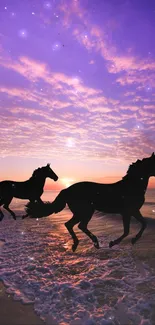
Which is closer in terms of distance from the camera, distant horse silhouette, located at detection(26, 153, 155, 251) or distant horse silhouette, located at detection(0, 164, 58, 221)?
distant horse silhouette, located at detection(26, 153, 155, 251)

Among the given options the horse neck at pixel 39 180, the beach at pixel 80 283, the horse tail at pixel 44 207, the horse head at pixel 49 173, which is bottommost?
the beach at pixel 80 283

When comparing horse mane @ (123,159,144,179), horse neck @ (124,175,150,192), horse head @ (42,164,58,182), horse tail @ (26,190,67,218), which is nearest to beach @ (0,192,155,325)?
horse tail @ (26,190,67,218)

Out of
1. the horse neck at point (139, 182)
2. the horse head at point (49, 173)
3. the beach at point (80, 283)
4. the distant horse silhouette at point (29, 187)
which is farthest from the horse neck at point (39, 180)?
the horse neck at point (139, 182)

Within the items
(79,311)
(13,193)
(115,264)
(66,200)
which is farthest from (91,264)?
(13,193)

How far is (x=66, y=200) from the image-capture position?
22.7ft

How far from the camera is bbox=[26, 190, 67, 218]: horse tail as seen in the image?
670cm

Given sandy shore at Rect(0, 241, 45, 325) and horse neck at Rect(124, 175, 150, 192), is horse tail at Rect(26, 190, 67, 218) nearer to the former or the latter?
horse neck at Rect(124, 175, 150, 192)

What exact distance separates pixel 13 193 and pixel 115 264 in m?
6.75

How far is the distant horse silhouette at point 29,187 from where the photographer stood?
10.3 meters

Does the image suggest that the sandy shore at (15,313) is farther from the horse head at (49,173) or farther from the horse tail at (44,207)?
the horse head at (49,173)

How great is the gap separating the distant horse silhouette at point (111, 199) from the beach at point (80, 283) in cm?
69

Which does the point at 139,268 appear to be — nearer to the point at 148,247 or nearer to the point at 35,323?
the point at 148,247

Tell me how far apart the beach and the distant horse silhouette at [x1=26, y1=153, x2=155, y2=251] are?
0.69 metres

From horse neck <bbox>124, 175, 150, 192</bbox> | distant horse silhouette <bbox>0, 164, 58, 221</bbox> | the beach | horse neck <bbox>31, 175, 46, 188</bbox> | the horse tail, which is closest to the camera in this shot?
the beach
